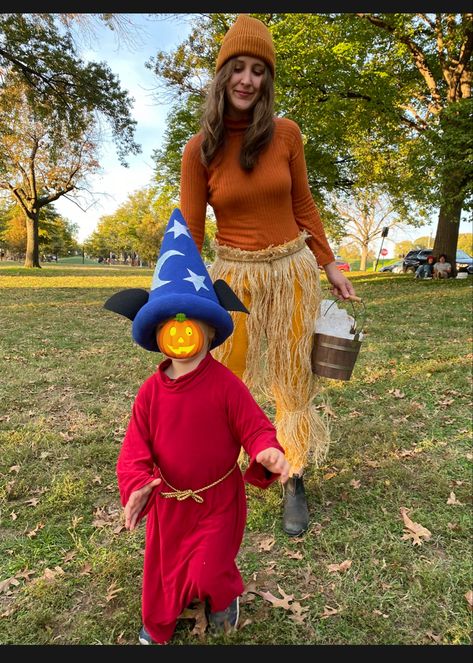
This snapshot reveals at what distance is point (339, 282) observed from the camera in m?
2.64

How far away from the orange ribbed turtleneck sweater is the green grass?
5.44 ft

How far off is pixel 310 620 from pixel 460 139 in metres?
11.8

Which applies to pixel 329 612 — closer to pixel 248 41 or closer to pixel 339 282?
pixel 339 282

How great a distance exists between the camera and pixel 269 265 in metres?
2.43

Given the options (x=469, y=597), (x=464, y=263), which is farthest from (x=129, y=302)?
(x=464, y=263)

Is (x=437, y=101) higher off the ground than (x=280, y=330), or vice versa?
(x=437, y=101)

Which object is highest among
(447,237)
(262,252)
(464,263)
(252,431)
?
(464,263)

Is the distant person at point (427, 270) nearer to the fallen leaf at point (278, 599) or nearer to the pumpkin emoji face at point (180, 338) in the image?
the fallen leaf at point (278, 599)

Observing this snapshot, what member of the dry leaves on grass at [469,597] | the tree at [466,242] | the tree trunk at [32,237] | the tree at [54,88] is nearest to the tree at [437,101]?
the tree at [54,88]

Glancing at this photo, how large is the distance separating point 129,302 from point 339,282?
4.40 feet

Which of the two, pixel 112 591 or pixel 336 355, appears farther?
pixel 336 355

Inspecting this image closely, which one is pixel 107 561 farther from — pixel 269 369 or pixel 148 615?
pixel 269 369

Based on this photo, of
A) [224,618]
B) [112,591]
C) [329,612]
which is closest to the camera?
[224,618]

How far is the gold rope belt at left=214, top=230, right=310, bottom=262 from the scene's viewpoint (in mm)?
2410
